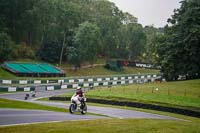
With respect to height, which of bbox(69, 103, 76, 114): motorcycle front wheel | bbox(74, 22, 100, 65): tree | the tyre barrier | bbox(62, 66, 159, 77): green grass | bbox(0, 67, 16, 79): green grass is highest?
bbox(74, 22, 100, 65): tree

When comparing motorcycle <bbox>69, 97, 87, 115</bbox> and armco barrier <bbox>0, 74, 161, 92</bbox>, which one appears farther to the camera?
armco barrier <bbox>0, 74, 161, 92</bbox>

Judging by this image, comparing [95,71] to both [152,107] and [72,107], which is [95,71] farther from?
[72,107]

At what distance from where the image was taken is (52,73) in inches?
2987

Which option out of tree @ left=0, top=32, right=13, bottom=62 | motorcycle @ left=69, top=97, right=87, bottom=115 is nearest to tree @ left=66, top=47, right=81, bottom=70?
tree @ left=0, top=32, right=13, bottom=62

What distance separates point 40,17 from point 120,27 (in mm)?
38829

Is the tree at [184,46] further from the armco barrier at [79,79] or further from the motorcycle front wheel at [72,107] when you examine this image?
the motorcycle front wheel at [72,107]

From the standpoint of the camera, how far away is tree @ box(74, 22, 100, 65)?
8944 centimetres

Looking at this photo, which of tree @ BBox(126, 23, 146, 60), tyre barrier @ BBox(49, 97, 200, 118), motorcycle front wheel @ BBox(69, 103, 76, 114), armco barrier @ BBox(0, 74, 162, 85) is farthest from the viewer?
Answer: tree @ BBox(126, 23, 146, 60)

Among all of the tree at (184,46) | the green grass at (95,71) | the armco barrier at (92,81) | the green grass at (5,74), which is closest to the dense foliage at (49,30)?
the green grass at (95,71)

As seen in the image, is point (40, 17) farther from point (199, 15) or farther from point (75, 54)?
point (199, 15)

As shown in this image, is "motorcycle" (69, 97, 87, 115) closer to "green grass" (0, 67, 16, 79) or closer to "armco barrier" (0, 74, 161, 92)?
"armco barrier" (0, 74, 161, 92)

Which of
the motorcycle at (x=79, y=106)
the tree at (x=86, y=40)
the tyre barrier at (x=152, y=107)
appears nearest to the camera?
the motorcycle at (x=79, y=106)

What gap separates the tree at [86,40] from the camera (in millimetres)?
89438

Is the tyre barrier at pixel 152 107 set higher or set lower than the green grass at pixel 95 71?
lower
